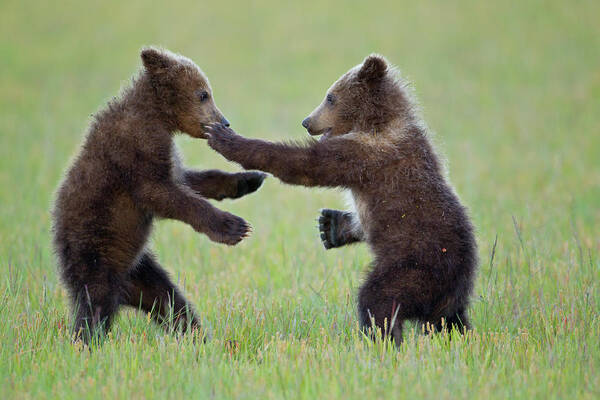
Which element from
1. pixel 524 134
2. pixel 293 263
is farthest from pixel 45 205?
pixel 524 134

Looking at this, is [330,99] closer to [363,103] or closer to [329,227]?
[363,103]

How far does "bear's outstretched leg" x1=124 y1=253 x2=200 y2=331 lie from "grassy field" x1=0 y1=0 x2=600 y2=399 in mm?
203

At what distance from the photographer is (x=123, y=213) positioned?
6.18 m

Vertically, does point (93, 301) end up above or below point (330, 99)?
below

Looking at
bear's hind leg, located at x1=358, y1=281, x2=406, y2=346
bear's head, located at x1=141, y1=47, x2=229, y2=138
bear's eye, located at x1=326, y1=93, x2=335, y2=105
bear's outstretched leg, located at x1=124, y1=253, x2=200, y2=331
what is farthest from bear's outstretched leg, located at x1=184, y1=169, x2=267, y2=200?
bear's hind leg, located at x1=358, y1=281, x2=406, y2=346

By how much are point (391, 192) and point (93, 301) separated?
7.97 feet

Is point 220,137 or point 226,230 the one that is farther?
point 220,137

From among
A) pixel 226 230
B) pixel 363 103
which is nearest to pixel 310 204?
pixel 363 103

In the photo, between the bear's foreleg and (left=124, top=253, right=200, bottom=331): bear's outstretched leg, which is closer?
the bear's foreleg

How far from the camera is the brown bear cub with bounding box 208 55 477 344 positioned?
580 cm

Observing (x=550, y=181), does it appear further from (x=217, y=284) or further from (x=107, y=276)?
(x=107, y=276)

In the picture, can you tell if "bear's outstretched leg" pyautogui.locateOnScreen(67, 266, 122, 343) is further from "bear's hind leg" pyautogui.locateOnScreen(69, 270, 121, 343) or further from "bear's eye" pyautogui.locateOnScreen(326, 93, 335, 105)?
"bear's eye" pyautogui.locateOnScreen(326, 93, 335, 105)

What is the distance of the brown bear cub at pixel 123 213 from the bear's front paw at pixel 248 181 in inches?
26.2

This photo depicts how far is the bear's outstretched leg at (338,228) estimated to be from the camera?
7.07 m
